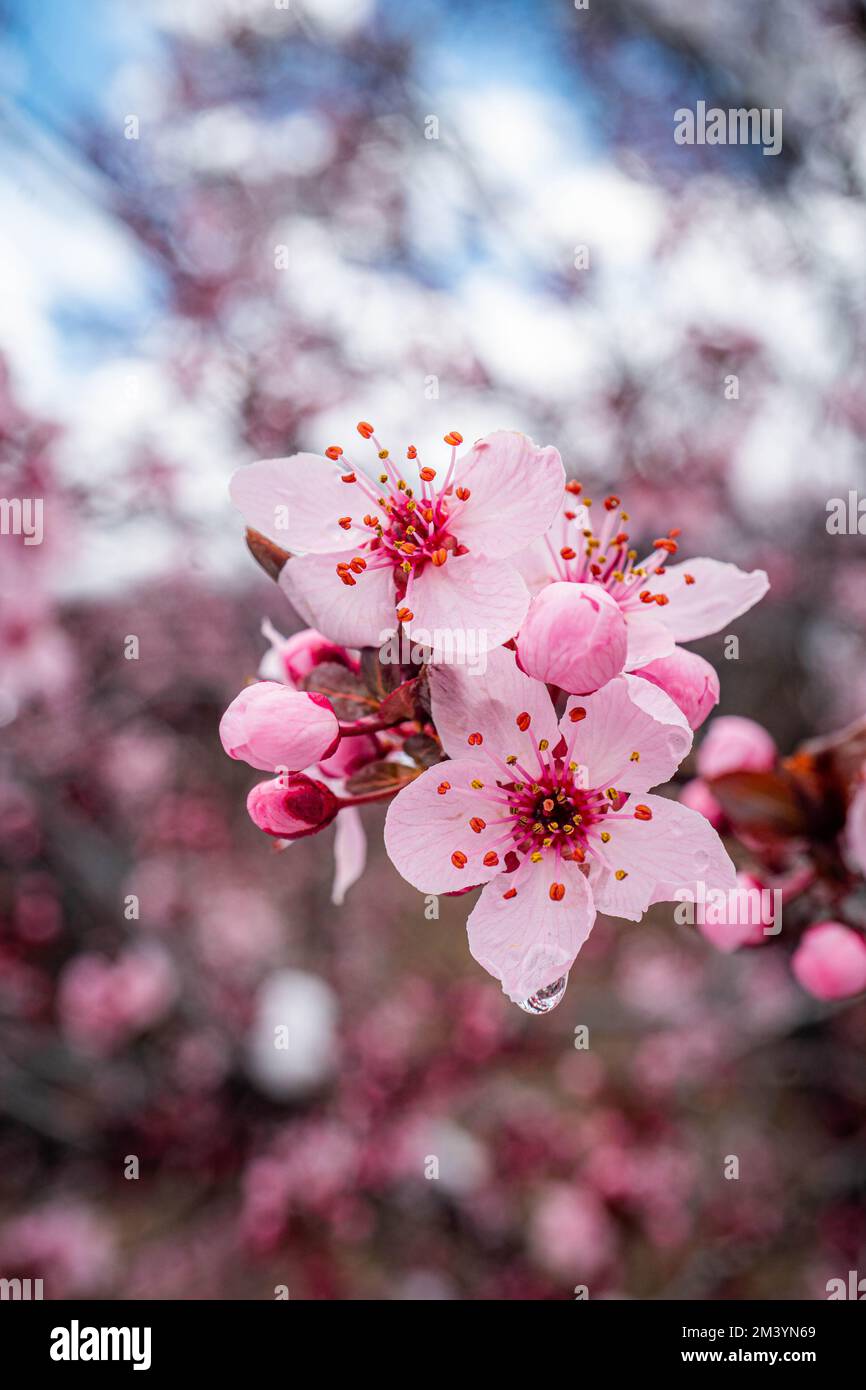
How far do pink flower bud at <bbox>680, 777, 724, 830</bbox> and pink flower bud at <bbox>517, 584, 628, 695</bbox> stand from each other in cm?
44

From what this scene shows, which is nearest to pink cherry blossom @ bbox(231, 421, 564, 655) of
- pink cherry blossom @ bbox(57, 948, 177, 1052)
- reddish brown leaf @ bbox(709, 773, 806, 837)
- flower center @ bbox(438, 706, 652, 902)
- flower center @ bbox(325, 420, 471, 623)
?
flower center @ bbox(325, 420, 471, 623)

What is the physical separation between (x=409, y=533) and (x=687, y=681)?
278mm

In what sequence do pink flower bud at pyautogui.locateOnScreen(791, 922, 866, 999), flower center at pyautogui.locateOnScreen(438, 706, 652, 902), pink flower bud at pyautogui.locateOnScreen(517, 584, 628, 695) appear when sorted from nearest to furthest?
pink flower bud at pyautogui.locateOnScreen(517, 584, 628, 695), flower center at pyautogui.locateOnScreen(438, 706, 652, 902), pink flower bud at pyautogui.locateOnScreen(791, 922, 866, 999)

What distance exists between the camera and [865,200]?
256cm

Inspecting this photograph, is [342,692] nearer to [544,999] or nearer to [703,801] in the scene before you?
[544,999]

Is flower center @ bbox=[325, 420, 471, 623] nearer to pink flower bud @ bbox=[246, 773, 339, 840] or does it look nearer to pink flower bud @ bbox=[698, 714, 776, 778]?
pink flower bud @ bbox=[246, 773, 339, 840]

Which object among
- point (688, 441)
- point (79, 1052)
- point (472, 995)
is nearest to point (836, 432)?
point (688, 441)

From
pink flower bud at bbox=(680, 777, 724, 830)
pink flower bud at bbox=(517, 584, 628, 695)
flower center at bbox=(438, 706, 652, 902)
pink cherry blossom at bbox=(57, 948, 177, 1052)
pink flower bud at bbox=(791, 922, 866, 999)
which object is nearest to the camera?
pink flower bud at bbox=(517, 584, 628, 695)

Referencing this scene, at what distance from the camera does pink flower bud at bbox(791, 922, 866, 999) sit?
0.97 m

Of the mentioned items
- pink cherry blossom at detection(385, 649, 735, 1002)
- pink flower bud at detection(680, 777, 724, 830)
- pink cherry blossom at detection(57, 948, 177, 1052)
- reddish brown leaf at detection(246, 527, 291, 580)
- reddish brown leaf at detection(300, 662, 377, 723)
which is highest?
reddish brown leaf at detection(246, 527, 291, 580)

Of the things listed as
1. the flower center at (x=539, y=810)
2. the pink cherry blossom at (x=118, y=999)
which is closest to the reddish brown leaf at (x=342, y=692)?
the flower center at (x=539, y=810)

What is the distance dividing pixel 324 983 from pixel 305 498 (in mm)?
3036

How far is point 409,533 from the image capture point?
0.79 meters

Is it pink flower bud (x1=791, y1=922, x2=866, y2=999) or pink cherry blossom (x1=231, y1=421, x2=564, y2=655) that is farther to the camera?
pink flower bud (x1=791, y1=922, x2=866, y2=999)
